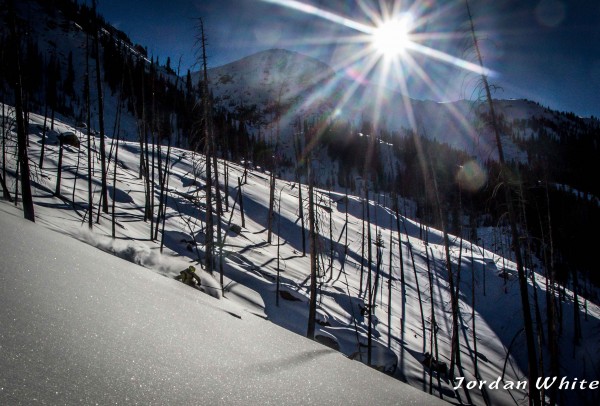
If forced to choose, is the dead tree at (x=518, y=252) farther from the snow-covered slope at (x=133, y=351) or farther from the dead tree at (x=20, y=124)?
the dead tree at (x=20, y=124)

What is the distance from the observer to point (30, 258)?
238 cm

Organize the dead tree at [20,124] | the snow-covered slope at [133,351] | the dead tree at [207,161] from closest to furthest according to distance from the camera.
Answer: the snow-covered slope at [133,351]
the dead tree at [20,124]
the dead tree at [207,161]

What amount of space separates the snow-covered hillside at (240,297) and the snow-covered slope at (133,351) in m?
0.01

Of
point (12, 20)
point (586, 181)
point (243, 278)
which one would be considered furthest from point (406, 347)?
point (586, 181)

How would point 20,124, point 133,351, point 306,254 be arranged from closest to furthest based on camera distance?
point 133,351
point 20,124
point 306,254

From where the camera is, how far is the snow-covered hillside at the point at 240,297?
5.21 feet

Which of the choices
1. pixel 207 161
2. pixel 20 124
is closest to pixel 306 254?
pixel 207 161

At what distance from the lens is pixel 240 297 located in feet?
41.4

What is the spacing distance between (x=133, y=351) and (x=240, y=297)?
38.6 ft

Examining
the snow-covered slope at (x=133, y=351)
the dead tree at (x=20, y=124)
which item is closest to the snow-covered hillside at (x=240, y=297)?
the snow-covered slope at (x=133, y=351)

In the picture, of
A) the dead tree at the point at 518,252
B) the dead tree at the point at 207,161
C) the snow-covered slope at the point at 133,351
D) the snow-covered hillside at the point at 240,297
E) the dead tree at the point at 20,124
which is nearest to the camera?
the snow-covered slope at the point at 133,351

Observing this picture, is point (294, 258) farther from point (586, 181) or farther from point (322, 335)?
point (586, 181)

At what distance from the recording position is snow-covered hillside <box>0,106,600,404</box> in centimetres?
159

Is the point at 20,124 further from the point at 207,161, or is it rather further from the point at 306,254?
the point at 306,254
